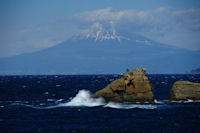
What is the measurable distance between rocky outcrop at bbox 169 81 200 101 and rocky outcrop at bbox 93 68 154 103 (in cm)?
589

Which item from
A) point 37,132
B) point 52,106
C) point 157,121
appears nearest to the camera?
point 37,132

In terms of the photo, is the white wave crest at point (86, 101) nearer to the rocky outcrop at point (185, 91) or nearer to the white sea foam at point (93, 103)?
the white sea foam at point (93, 103)

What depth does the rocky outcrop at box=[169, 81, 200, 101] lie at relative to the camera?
7059 centimetres

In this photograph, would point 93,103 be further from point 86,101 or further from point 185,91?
point 185,91

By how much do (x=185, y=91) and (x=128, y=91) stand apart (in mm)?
11520

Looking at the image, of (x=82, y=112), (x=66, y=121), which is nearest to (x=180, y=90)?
(x=82, y=112)

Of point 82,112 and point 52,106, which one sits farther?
point 52,106

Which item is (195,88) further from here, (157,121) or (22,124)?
(22,124)

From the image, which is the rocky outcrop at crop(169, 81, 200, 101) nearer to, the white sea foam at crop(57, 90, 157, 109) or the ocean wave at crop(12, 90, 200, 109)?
the ocean wave at crop(12, 90, 200, 109)

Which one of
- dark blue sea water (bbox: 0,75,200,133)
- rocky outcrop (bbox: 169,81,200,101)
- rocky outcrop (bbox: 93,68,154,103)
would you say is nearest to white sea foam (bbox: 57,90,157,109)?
dark blue sea water (bbox: 0,75,200,133)

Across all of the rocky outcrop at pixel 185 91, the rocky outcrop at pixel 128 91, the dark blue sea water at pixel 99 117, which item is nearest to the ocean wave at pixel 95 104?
the dark blue sea water at pixel 99 117

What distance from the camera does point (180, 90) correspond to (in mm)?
71125

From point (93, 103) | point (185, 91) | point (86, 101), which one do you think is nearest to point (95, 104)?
point (93, 103)

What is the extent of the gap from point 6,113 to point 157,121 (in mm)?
24016
